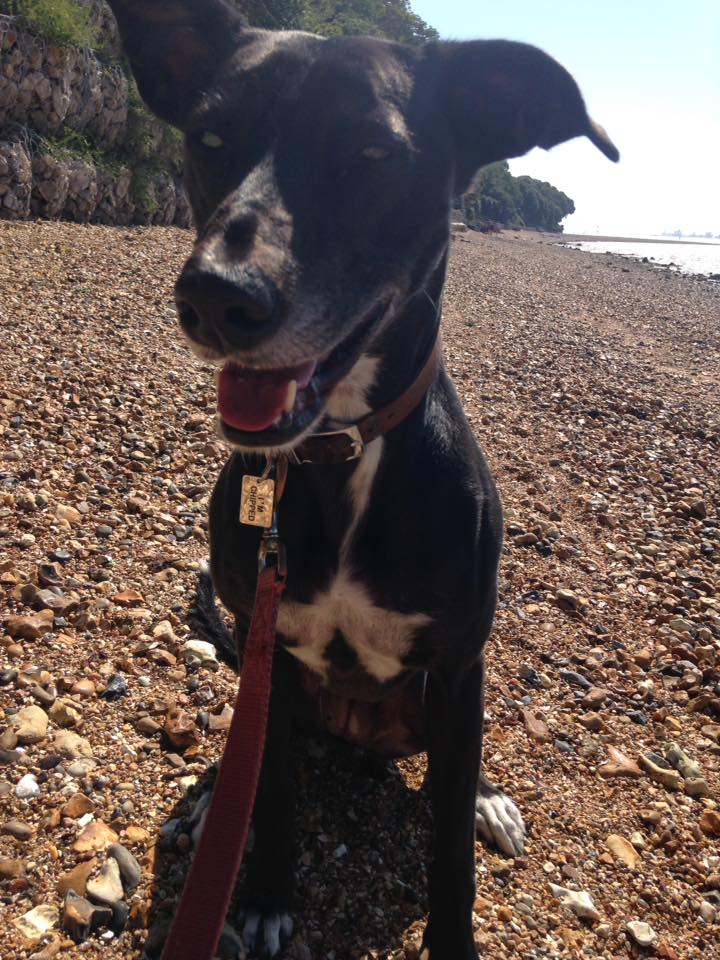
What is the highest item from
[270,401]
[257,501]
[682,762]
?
[270,401]

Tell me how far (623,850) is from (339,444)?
6.23 feet

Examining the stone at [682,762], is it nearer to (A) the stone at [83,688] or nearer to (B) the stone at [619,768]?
(B) the stone at [619,768]

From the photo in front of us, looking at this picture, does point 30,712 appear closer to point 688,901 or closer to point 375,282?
point 375,282

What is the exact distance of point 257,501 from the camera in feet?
7.03

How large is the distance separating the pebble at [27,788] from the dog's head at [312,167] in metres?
1.47

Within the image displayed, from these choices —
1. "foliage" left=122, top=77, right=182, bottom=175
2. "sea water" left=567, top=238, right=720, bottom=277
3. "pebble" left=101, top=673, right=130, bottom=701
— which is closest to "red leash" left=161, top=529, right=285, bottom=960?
"pebble" left=101, top=673, right=130, bottom=701

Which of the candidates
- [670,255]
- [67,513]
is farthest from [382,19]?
[67,513]

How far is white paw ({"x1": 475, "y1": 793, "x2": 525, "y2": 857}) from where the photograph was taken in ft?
9.12

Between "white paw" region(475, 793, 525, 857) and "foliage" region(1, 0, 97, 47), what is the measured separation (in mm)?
14867

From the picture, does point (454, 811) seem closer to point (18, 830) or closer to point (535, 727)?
point (535, 727)

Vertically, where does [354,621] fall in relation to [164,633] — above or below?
above

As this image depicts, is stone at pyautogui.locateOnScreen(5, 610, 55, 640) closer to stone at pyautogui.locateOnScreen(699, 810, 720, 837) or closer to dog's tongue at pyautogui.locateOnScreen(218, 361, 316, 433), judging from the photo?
dog's tongue at pyautogui.locateOnScreen(218, 361, 316, 433)

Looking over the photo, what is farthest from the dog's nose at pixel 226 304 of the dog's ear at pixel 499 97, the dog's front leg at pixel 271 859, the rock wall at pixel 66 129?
the rock wall at pixel 66 129

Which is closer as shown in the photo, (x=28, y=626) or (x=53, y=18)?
(x=28, y=626)
